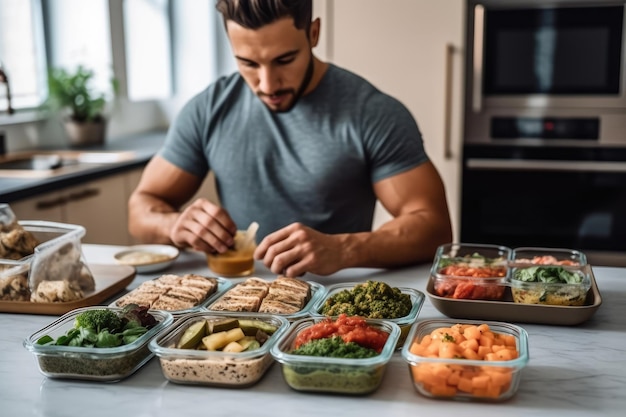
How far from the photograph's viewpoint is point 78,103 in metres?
3.55

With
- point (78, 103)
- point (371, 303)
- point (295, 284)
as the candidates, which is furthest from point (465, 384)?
point (78, 103)

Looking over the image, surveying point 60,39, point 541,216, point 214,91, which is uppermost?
point 60,39

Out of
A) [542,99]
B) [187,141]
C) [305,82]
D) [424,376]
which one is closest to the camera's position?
[424,376]

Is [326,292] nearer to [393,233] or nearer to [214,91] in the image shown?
[393,233]

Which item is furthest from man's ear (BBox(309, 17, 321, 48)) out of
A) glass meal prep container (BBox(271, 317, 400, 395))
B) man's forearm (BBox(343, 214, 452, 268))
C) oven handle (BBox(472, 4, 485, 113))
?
oven handle (BBox(472, 4, 485, 113))

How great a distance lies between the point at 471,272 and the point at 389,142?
675 mm

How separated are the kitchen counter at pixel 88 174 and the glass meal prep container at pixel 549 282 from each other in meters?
1.72

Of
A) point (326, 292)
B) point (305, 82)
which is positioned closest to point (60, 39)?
point (305, 82)

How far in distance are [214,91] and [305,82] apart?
326 mm

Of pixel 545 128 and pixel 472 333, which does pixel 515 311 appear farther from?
pixel 545 128

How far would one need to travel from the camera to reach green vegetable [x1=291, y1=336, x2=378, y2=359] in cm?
105

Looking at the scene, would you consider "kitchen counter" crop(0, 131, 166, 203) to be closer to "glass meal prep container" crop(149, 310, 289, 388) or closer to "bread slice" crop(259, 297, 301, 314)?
"bread slice" crop(259, 297, 301, 314)

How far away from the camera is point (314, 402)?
1.04m

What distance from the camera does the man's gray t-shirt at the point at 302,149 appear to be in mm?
2062
